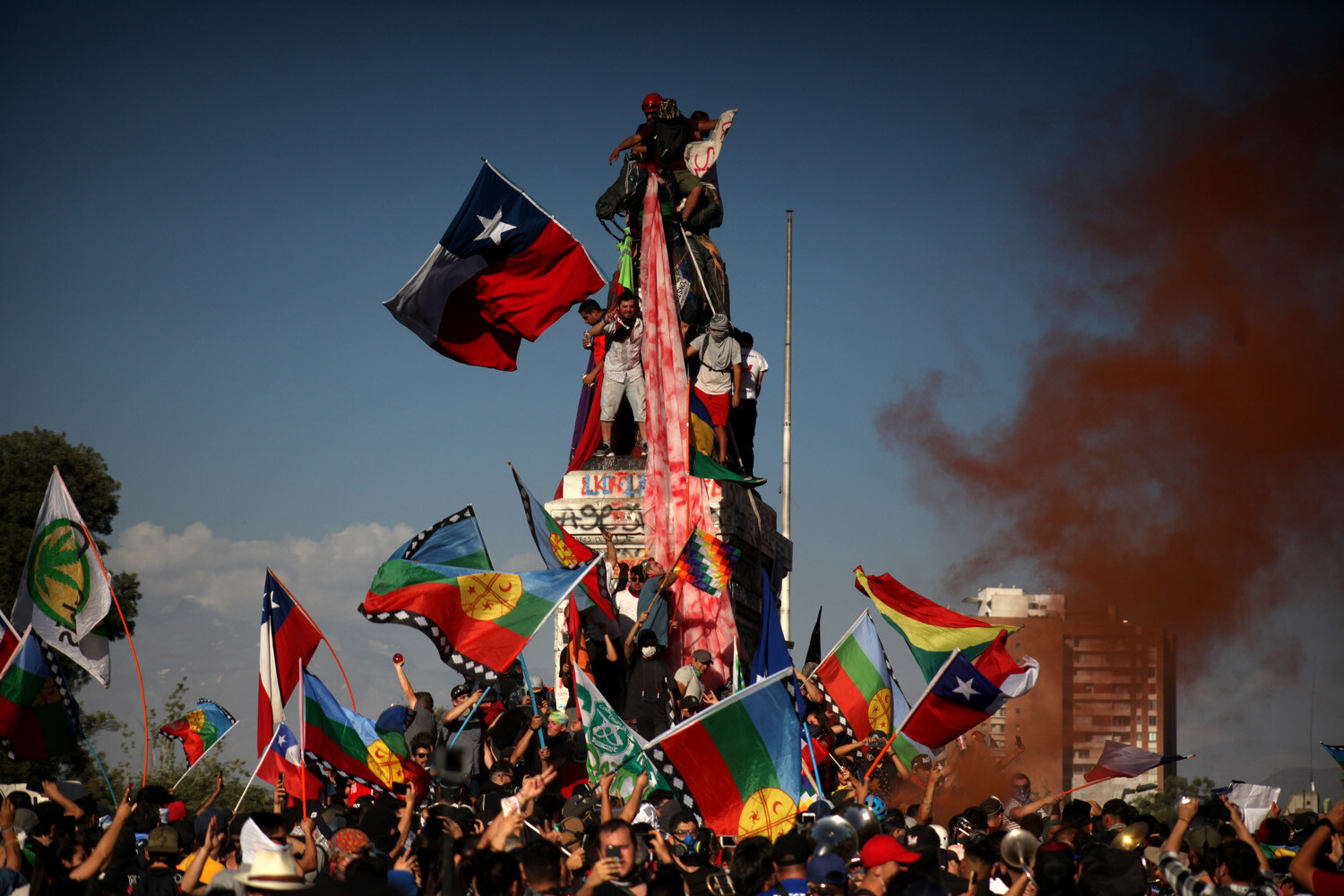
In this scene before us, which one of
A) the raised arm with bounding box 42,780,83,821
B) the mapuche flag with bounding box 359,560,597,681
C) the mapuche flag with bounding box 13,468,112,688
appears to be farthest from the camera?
the mapuche flag with bounding box 13,468,112,688

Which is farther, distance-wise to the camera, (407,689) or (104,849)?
(407,689)

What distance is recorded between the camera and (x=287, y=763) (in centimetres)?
1252

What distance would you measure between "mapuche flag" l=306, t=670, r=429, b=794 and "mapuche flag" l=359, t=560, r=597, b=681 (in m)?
1.84

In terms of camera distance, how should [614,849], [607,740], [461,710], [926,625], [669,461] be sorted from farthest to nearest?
1. [669,461]
2. [926,625]
3. [461,710]
4. [607,740]
5. [614,849]

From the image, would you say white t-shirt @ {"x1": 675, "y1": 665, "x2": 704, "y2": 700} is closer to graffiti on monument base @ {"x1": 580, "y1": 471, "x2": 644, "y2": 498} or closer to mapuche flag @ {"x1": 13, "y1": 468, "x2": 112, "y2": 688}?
graffiti on monument base @ {"x1": 580, "y1": 471, "x2": 644, "y2": 498}

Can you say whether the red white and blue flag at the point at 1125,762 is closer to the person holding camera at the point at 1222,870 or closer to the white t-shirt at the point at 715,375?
the person holding camera at the point at 1222,870

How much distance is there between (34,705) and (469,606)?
4406mm

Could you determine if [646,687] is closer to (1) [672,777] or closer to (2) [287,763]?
(2) [287,763]

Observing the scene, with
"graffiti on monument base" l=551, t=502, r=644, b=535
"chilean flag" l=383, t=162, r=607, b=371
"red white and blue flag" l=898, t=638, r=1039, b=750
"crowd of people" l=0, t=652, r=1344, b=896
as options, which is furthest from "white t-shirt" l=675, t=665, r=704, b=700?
"chilean flag" l=383, t=162, r=607, b=371

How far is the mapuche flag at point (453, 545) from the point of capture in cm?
1540

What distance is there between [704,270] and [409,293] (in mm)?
4515

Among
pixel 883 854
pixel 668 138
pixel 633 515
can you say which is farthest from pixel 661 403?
pixel 883 854

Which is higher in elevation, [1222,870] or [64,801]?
[1222,870]

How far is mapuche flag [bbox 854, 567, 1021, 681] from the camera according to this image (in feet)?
49.9
